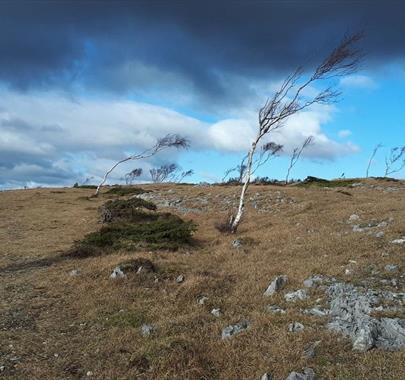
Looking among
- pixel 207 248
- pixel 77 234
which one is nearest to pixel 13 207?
pixel 77 234

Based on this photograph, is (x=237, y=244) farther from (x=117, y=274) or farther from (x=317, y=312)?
(x=317, y=312)

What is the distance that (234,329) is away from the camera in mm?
8203

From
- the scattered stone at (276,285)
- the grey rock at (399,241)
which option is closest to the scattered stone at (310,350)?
→ the scattered stone at (276,285)

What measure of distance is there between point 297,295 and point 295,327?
1.68 metres

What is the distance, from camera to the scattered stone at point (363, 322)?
7168 millimetres

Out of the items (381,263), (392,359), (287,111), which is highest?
(287,111)

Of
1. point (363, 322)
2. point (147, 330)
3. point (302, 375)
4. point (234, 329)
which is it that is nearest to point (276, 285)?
point (234, 329)

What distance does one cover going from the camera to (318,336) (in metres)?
7.46

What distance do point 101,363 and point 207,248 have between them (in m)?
10.1

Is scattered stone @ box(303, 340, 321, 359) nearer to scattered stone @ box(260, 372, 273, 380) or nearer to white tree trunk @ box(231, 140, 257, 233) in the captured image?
scattered stone @ box(260, 372, 273, 380)

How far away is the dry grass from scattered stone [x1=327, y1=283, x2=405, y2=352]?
23 cm

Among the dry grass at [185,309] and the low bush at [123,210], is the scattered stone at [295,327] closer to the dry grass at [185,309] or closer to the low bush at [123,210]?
the dry grass at [185,309]

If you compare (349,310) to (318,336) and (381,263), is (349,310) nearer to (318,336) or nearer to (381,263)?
(318,336)

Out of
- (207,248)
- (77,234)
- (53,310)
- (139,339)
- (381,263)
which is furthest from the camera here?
(77,234)
